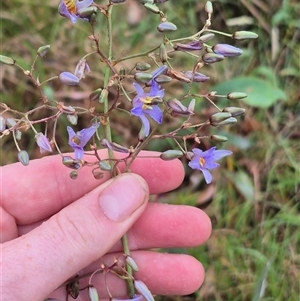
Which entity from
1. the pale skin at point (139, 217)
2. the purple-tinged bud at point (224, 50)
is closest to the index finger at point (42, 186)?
the pale skin at point (139, 217)

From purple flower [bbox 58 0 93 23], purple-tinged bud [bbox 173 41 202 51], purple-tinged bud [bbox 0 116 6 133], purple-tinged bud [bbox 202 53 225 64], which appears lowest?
purple-tinged bud [bbox 0 116 6 133]

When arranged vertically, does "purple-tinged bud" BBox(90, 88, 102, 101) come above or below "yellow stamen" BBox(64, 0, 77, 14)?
below

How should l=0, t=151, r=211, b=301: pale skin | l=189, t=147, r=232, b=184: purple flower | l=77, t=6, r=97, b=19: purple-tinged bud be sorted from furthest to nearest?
1. l=0, t=151, r=211, b=301: pale skin
2. l=189, t=147, r=232, b=184: purple flower
3. l=77, t=6, r=97, b=19: purple-tinged bud

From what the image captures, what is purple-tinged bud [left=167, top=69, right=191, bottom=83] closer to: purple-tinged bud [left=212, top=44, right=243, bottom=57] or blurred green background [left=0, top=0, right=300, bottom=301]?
purple-tinged bud [left=212, top=44, right=243, bottom=57]

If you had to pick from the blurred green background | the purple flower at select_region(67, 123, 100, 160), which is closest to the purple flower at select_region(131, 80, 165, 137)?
the purple flower at select_region(67, 123, 100, 160)

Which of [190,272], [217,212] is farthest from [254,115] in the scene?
[190,272]

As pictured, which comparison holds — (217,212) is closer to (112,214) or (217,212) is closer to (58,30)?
(112,214)
